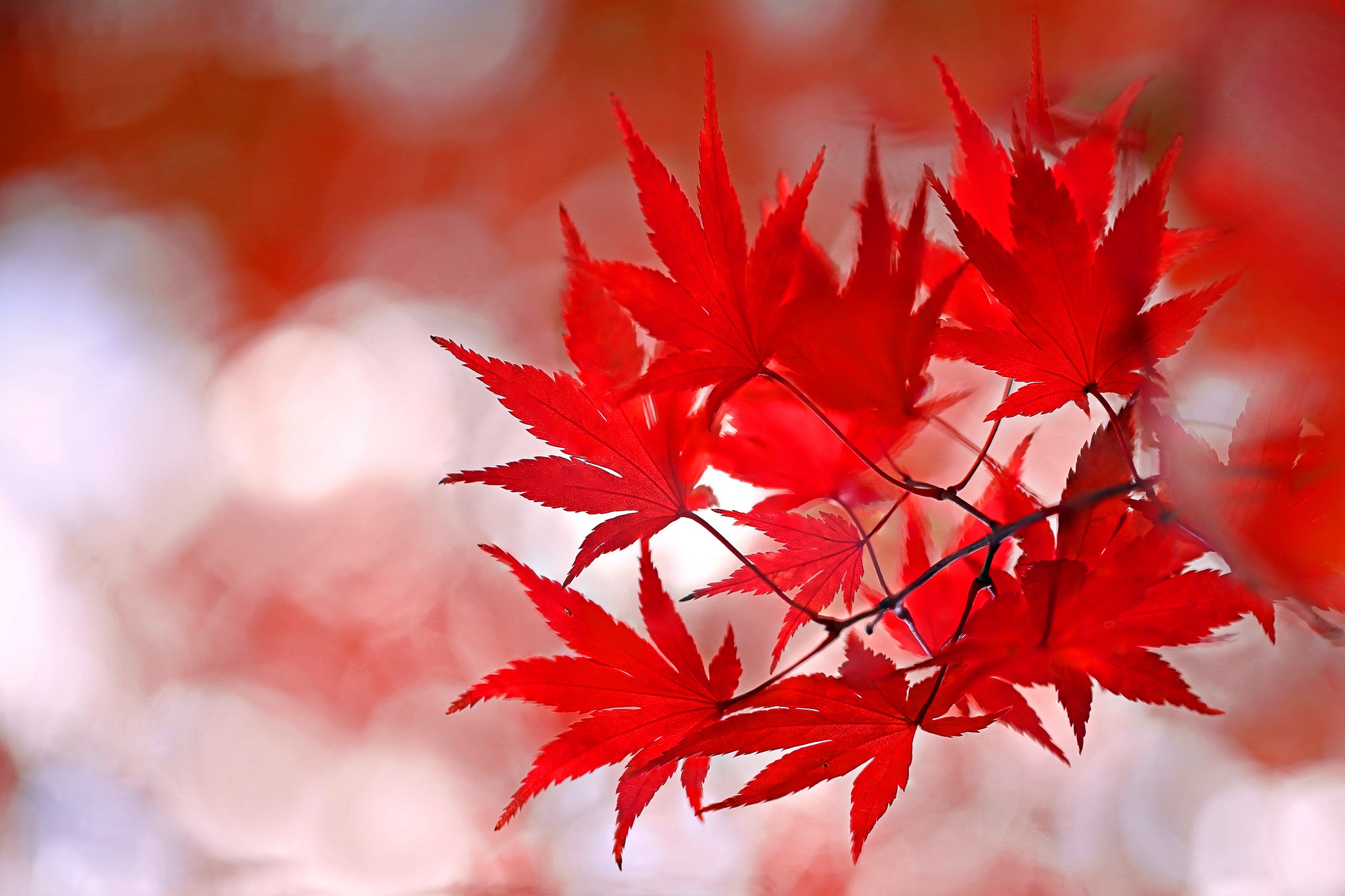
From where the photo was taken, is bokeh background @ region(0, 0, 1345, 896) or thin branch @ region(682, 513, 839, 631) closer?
thin branch @ region(682, 513, 839, 631)

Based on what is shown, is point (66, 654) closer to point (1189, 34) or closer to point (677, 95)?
point (677, 95)

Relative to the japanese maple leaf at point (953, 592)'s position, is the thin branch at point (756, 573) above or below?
above

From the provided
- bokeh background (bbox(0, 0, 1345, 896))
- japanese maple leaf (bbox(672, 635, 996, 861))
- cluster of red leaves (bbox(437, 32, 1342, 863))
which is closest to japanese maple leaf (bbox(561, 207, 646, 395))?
cluster of red leaves (bbox(437, 32, 1342, 863))

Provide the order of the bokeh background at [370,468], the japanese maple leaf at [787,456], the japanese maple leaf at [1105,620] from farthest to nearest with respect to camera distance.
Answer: the bokeh background at [370,468] < the japanese maple leaf at [787,456] < the japanese maple leaf at [1105,620]

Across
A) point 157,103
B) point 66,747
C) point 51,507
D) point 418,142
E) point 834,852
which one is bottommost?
point 834,852

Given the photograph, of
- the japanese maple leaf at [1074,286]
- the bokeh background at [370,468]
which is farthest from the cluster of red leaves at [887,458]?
the bokeh background at [370,468]

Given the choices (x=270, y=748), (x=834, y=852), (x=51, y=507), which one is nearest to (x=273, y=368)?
(x=51, y=507)

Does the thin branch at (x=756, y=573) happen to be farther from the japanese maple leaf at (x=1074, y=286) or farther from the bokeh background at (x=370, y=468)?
the bokeh background at (x=370, y=468)

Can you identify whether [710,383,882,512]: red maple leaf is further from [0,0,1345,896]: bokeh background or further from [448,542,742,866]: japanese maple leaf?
[0,0,1345,896]: bokeh background
